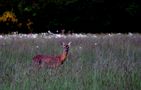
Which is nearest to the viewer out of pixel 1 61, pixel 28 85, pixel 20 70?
pixel 28 85
